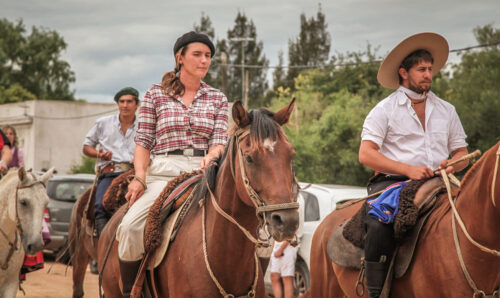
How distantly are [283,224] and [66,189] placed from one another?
14.5 m

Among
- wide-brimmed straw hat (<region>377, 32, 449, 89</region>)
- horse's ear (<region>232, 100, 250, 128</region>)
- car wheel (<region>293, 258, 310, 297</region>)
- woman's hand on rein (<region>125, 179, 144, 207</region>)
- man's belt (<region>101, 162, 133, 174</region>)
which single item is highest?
wide-brimmed straw hat (<region>377, 32, 449, 89</region>)

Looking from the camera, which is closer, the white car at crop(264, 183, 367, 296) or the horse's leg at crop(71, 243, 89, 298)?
the horse's leg at crop(71, 243, 89, 298)

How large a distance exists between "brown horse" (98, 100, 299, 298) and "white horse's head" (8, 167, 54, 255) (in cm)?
351

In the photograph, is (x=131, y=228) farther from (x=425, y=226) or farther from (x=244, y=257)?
(x=425, y=226)

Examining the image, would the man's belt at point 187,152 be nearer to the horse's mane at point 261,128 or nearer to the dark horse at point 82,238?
the horse's mane at point 261,128

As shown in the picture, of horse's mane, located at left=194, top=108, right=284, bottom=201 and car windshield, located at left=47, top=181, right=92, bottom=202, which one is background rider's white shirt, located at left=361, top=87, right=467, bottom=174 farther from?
car windshield, located at left=47, top=181, right=92, bottom=202

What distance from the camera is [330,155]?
76.7 feet

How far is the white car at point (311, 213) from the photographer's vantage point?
1055cm

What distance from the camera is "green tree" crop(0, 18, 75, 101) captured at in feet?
223

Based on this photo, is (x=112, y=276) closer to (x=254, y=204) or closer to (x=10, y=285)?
(x=254, y=204)

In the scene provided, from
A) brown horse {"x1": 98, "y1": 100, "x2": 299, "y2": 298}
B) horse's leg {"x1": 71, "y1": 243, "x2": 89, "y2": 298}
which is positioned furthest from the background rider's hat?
brown horse {"x1": 98, "y1": 100, "x2": 299, "y2": 298}

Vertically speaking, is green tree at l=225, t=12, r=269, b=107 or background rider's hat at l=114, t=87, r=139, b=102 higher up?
green tree at l=225, t=12, r=269, b=107

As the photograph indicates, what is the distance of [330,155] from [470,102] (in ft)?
17.4

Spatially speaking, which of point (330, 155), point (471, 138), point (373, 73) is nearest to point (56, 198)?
point (330, 155)
